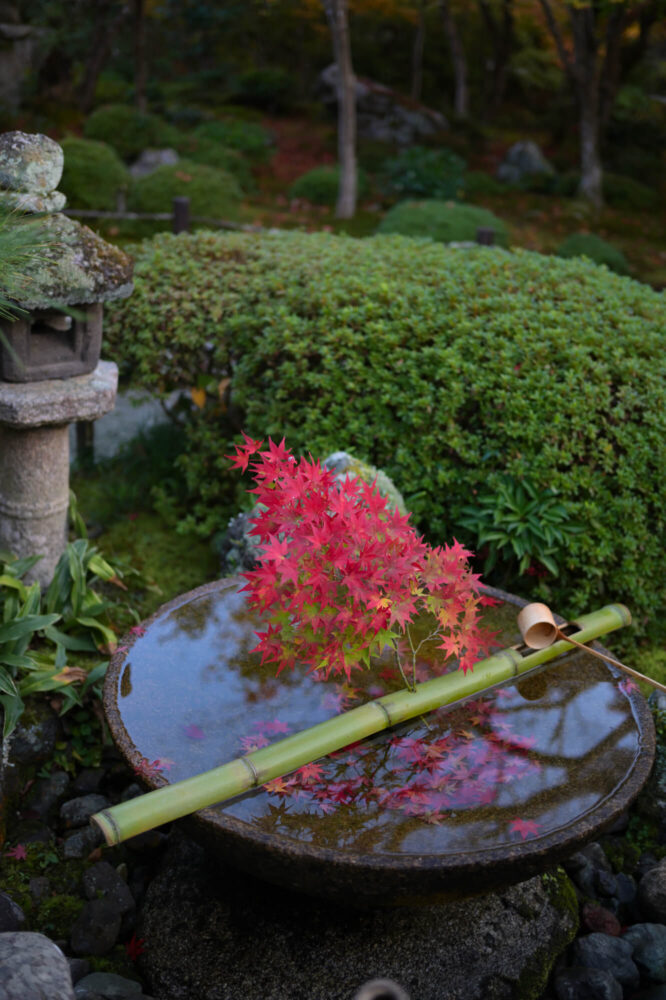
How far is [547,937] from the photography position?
2.80 m

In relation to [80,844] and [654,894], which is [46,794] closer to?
[80,844]

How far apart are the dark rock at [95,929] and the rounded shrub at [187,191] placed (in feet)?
37.3

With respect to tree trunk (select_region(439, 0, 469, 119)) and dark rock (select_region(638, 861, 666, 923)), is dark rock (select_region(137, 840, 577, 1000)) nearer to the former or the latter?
dark rock (select_region(638, 861, 666, 923))

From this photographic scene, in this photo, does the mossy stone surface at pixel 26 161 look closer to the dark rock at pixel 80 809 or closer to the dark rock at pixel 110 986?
the dark rock at pixel 80 809

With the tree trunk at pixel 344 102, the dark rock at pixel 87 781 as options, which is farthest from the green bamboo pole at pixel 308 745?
the tree trunk at pixel 344 102

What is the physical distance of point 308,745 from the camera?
7.64ft

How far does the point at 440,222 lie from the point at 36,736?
10463 millimetres

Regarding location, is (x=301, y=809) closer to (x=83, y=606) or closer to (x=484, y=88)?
(x=83, y=606)

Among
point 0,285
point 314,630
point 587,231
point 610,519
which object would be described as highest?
point 0,285

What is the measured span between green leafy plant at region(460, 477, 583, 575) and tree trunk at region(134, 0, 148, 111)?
52.8ft

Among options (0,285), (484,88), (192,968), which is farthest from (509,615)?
(484,88)

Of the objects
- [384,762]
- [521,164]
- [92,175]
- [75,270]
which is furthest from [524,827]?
[521,164]

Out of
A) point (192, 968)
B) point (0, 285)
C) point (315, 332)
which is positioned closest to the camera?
point (192, 968)

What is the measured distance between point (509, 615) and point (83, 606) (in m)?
1.97
